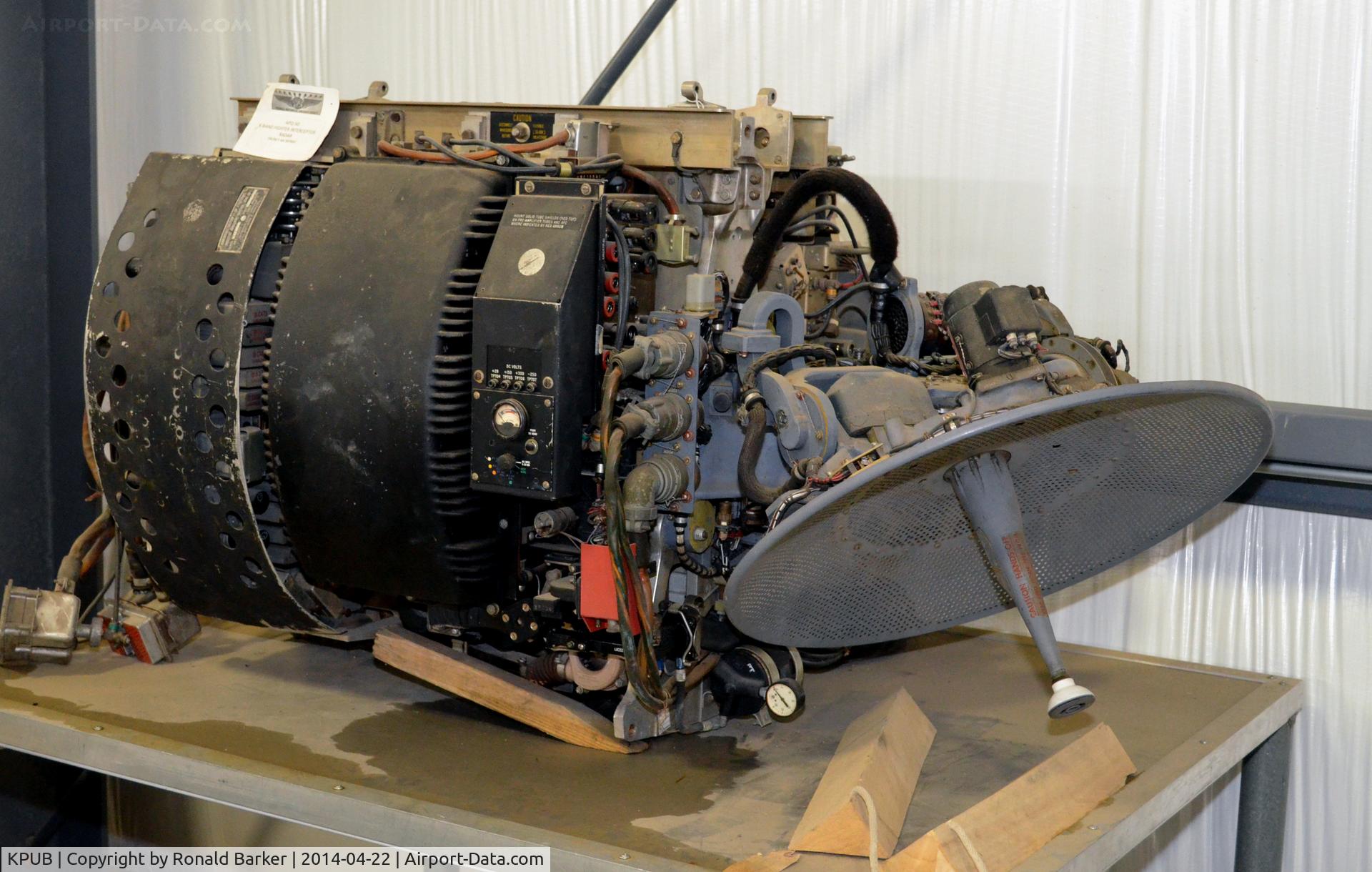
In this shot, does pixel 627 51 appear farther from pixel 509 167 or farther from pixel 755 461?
pixel 755 461

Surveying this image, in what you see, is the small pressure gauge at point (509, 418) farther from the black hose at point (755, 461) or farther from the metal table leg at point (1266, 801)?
the metal table leg at point (1266, 801)

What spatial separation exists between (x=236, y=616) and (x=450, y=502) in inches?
19.8

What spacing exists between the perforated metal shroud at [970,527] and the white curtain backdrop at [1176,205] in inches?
25.2

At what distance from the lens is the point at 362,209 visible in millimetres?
1921

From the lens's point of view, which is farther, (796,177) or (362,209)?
(796,177)

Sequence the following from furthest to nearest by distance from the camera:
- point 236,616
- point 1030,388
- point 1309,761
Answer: point 1309,761, point 236,616, point 1030,388

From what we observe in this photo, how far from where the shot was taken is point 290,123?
7.17 ft

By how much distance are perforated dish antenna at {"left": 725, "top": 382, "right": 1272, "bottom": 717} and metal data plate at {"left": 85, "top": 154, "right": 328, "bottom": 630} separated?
76 centimetres

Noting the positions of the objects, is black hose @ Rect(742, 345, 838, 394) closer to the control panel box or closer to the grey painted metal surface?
the control panel box

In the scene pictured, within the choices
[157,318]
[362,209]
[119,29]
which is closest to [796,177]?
[362,209]

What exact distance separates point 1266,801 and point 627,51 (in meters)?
1.86

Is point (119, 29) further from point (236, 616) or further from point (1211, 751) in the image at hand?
point (1211, 751)

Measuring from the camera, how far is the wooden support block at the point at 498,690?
1991 mm

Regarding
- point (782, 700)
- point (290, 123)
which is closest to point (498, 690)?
point (782, 700)
